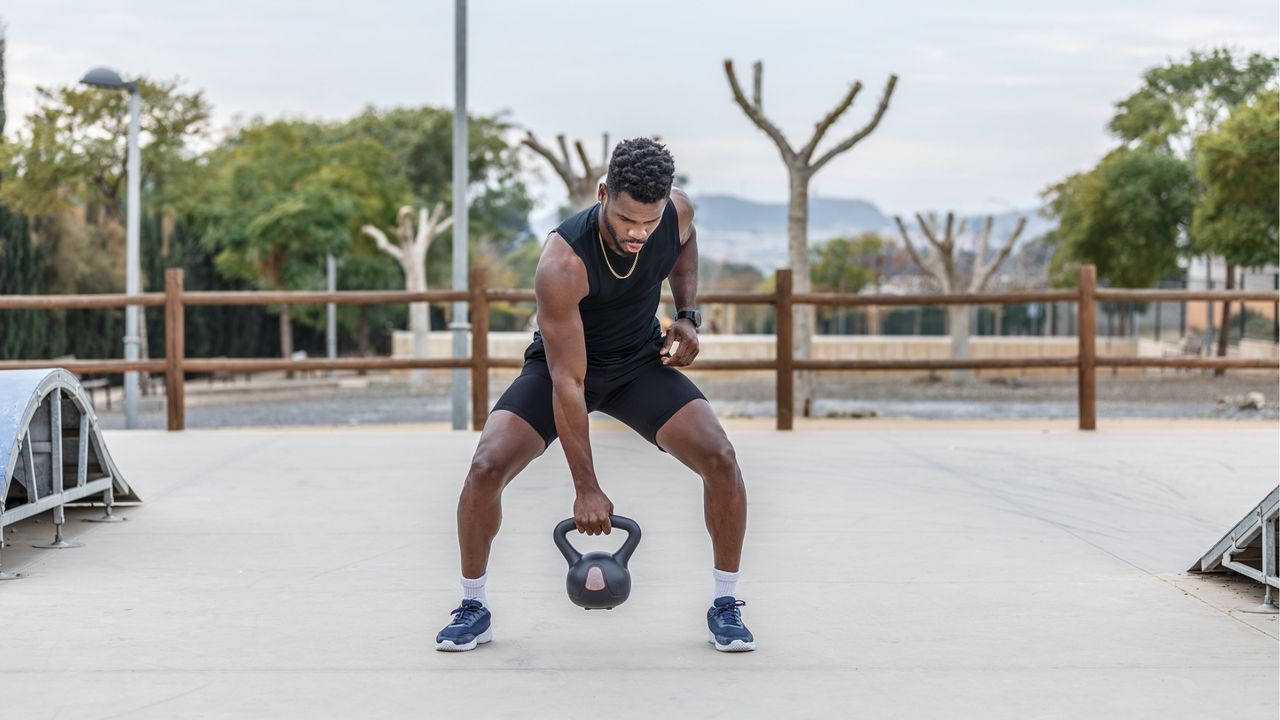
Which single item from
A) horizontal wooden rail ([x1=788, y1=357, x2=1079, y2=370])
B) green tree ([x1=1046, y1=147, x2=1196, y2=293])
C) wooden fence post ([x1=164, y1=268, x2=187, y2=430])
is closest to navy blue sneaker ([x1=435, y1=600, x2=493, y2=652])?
horizontal wooden rail ([x1=788, y1=357, x2=1079, y2=370])

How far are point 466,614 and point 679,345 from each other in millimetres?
1081

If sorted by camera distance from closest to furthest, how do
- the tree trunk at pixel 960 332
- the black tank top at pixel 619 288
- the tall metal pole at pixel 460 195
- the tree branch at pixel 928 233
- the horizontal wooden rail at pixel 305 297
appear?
1. the black tank top at pixel 619 288
2. the horizontal wooden rail at pixel 305 297
3. the tall metal pole at pixel 460 195
4. the tree trunk at pixel 960 332
5. the tree branch at pixel 928 233

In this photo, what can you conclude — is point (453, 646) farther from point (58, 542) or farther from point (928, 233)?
point (928, 233)

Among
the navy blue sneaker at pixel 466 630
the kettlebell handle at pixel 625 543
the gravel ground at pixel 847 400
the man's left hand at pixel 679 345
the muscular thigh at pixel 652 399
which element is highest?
the man's left hand at pixel 679 345

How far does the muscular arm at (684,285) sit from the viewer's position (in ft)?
15.1

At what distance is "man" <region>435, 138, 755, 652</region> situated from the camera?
4137 mm

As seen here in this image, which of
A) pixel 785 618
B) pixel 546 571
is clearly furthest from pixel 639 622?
pixel 546 571

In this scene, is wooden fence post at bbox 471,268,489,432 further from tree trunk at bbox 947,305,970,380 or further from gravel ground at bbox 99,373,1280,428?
tree trunk at bbox 947,305,970,380

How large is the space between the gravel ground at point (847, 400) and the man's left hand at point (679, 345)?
16572 mm

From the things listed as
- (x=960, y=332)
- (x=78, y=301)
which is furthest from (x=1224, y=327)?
(x=78, y=301)

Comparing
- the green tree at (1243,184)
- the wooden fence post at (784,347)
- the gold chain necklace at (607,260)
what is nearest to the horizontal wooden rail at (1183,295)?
the wooden fence post at (784,347)

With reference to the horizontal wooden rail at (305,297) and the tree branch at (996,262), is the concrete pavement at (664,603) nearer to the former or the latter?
the horizontal wooden rail at (305,297)

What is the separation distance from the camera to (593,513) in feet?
13.3

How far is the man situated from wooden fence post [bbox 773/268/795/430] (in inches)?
262
